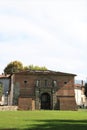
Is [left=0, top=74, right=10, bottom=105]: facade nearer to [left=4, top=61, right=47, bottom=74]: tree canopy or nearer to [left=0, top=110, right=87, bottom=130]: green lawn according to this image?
[left=4, top=61, right=47, bottom=74]: tree canopy

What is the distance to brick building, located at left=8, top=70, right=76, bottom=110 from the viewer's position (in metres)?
81.3

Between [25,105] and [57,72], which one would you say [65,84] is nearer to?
[57,72]

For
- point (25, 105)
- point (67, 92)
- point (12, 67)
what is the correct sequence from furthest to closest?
point (12, 67) → point (67, 92) → point (25, 105)

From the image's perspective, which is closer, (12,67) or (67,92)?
(67,92)

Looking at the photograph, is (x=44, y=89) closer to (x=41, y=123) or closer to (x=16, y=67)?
(x=16, y=67)

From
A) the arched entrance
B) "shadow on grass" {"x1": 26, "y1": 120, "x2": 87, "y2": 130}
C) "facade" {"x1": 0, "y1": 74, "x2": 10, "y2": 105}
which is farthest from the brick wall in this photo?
"shadow on grass" {"x1": 26, "y1": 120, "x2": 87, "y2": 130}

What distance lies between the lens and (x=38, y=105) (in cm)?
8119

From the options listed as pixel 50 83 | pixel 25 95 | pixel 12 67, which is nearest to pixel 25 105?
pixel 25 95

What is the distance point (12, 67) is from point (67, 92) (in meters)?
26.0

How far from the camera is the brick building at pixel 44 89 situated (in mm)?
81312

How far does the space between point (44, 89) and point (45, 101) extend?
292 centimetres

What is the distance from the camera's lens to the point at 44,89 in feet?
274

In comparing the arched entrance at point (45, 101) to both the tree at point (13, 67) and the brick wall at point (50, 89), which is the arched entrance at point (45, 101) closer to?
the brick wall at point (50, 89)

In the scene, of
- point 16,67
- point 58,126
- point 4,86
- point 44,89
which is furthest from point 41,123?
point 16,67
